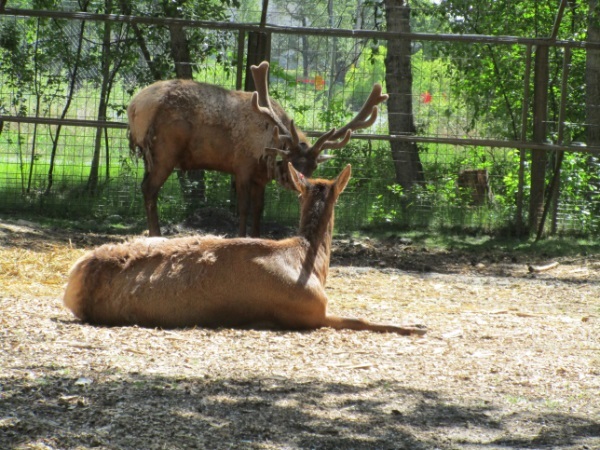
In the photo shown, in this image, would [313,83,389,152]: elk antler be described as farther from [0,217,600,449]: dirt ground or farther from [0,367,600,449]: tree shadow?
[0,367,600,449]: tree shadow

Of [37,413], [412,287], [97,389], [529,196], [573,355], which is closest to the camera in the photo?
[37,413]

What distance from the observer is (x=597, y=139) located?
43.7 ft

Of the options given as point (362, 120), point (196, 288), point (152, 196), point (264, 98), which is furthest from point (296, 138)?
point (196, 288)

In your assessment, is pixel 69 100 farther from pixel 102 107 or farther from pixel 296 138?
pixel 296 138

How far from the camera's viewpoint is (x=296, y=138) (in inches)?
423

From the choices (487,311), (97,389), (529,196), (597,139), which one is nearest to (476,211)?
(529,196)

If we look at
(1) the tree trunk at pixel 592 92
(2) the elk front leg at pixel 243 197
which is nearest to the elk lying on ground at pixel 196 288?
(2) the elk front leg at pixel 243 197

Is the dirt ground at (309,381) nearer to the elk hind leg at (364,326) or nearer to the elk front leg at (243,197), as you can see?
the elk hind leg at (364,326)

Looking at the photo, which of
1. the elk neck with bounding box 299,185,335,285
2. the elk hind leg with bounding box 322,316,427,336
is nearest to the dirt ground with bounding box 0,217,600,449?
the elk hind leg with bounding box 322,316,427,336

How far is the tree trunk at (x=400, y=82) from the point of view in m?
13.4

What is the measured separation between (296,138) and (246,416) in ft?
21.0

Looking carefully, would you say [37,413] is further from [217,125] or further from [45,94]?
[45,94]

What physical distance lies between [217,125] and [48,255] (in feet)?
9.01

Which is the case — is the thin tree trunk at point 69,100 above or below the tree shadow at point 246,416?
above
